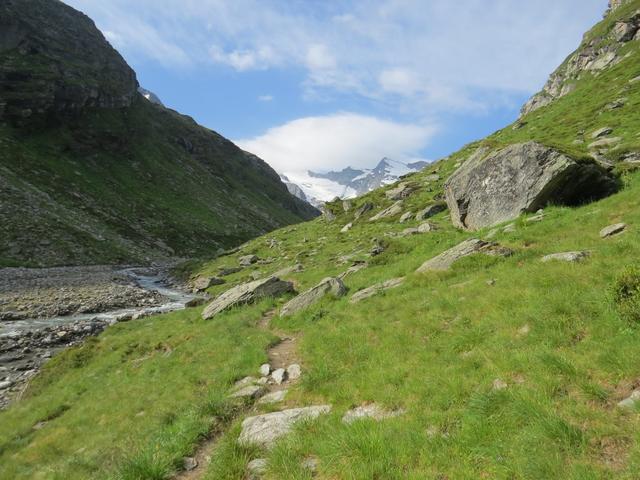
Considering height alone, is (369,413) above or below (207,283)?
below

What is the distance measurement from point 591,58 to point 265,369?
304ft

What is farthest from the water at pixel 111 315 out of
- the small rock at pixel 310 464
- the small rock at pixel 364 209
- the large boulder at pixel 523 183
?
the small rock at pixel 310 464

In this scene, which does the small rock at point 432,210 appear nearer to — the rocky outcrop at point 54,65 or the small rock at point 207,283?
the small rock at point 207,283

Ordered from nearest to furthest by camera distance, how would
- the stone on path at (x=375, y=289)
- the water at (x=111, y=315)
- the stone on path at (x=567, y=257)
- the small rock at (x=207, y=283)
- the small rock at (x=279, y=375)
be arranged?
the small rock at (x=279, y=375) < the stone on path at (x=567, y=257) < the stone on path at (x=375, y=289) < the water at (x=111, y=315) < the small rock at (x=207, y=283)

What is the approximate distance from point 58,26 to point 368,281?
17099cm

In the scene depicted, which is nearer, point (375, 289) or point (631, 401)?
point (631, 401)

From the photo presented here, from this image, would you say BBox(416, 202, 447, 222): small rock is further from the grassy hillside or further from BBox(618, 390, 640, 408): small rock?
BBox(618, 390, 640, 408): small rock

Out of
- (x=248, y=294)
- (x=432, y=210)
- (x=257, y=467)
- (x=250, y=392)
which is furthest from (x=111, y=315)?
(x=432, y=210)

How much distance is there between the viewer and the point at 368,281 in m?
21.2

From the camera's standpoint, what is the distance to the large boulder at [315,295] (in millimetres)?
20078

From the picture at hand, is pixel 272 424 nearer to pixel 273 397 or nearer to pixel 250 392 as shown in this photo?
pixel 273 397

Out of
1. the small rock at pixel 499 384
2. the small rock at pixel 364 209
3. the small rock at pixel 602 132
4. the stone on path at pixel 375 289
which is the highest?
the small rock at pixel 602 132

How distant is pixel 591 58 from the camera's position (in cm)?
7631

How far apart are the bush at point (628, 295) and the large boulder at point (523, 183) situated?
13227 millimetres
